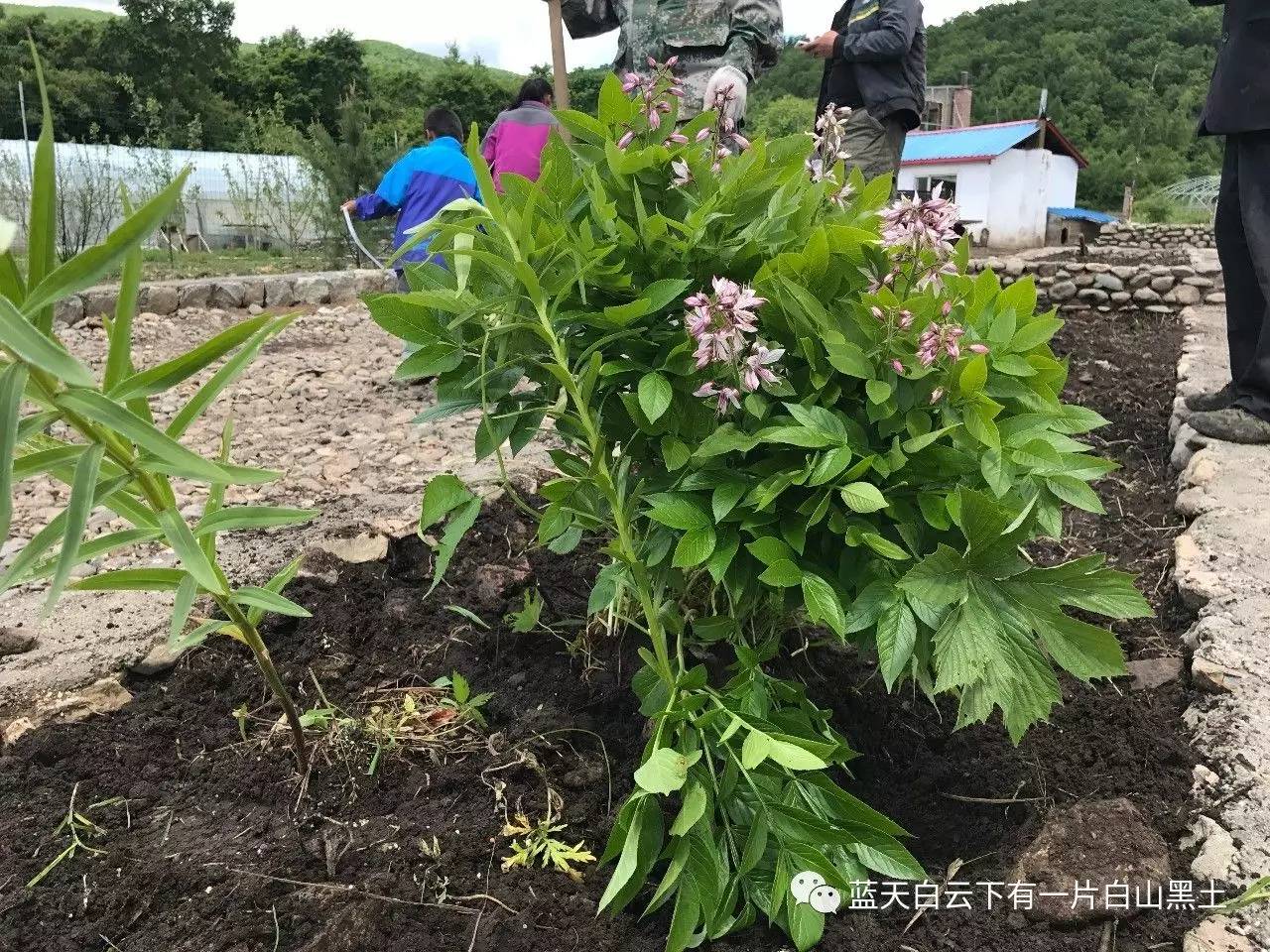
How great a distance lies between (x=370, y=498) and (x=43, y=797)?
1.73 m

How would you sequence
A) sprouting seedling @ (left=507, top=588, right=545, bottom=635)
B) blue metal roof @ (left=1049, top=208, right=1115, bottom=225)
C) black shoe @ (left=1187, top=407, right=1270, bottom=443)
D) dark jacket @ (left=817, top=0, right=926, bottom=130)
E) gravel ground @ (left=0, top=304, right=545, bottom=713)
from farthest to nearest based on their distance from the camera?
blue metal roof @ (left=1049, top=208, right=1115, bottom=225) < dark jacket @ (left=817, top=0, right=926, bottom=130) < black shoe @ (left=1187, top=407, right=1270, bottom=443) < gravel ground @ (left=0, top=304, right=545, bottom=713) < sprouting seedling @ (left=507, top=588, right=545, bottom=635)

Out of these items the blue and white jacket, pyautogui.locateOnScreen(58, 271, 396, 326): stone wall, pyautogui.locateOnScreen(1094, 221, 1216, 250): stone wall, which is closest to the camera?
the blue and white jacket

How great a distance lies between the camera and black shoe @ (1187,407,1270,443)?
3588 millimetres

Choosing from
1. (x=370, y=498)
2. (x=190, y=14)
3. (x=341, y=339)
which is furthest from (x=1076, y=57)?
(x=370, y=498)

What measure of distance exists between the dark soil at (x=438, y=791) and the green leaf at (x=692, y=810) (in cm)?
25

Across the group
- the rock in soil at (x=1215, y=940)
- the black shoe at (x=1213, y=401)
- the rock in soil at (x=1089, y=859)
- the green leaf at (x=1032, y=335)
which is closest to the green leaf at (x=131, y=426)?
the green leaf at (x=1032, y=335)

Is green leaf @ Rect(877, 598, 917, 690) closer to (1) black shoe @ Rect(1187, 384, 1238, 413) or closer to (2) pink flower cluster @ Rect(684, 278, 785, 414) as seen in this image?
(2) pink flower cluster @ Rect(684, 278, 785, 414)

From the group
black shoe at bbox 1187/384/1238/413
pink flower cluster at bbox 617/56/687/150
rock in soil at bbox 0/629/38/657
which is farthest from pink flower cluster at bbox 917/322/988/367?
black shoe at bbox 1187/384/1238/413

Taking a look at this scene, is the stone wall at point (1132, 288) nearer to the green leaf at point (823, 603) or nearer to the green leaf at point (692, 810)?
the green leaf at point (823, 603)

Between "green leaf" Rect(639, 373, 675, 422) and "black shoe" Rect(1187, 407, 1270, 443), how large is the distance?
9.96 feet

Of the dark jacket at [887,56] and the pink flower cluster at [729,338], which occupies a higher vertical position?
the dark jacket at [887,56]

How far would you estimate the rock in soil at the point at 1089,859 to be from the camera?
1520 mm

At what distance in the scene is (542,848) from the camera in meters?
1.57

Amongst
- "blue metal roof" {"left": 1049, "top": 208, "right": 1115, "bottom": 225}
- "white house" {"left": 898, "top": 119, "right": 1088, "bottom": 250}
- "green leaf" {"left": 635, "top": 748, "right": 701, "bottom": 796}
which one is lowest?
"blue metal roof" {"left": 1049, "top": 208, "right": 1115, "bottom": 225}
